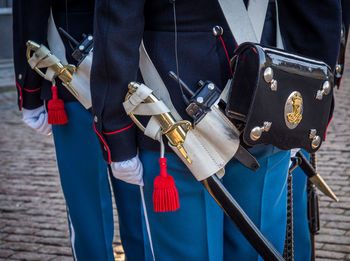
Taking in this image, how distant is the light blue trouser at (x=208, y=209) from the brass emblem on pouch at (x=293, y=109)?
16 cm

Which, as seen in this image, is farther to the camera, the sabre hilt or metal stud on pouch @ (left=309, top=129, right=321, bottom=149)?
the sabre hilt

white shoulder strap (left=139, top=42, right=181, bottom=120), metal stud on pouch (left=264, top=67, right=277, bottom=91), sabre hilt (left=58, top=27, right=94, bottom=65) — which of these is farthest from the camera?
sabre hilt (left=58, top=27, right=94, bottom=65)

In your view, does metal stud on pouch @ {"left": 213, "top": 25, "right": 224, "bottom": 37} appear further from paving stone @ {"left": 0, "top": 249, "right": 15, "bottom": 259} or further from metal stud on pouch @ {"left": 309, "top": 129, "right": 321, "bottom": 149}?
Answer: paving stone @ {"left": 0, "top": 249, "right": 15, "bottom": 259}

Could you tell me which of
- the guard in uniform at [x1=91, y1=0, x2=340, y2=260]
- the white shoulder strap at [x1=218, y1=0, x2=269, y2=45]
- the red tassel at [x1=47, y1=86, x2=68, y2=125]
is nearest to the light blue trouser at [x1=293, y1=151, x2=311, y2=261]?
the guard in uniform at [x1=91, y1=0, x2=340, y2=260]

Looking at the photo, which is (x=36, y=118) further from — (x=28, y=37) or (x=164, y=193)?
(x=164, y=193)

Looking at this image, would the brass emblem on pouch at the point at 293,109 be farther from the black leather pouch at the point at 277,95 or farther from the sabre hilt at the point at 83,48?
the sabre hilt at the point at 83,48

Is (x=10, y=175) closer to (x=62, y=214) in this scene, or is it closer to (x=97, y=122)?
(x=62, y=214)

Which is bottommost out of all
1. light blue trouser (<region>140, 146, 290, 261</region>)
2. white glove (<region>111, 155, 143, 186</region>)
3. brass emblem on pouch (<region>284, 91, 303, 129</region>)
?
light blue trouser (<region>140, 146, 290, 261</region>)

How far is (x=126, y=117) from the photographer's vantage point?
1813 mm

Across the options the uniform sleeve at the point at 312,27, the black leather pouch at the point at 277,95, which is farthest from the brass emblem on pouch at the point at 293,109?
the uniform sleeve at the point at 312,27

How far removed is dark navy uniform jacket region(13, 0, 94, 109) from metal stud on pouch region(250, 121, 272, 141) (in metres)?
0.96

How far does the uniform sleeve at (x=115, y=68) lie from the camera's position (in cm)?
166

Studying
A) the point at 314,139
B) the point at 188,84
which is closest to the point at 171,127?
the point at 188,84

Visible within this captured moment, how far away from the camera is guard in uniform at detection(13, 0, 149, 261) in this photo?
232 centimetres
